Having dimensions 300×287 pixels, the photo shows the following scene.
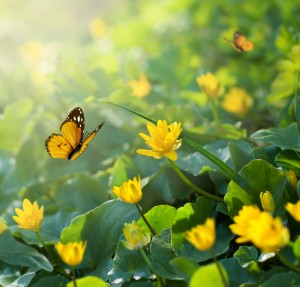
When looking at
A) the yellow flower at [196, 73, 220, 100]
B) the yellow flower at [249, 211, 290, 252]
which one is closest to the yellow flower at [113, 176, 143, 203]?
the yellow flower at [249, 211, 290, 252]

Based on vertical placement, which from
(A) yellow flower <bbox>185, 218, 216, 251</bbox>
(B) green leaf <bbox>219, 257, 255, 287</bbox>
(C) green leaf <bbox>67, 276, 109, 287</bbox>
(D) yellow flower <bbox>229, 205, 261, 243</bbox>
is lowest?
(B) green leaf <bbox>219, 257, 255, 287</bbox>

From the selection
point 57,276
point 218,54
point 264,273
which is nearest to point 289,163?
point 264,273

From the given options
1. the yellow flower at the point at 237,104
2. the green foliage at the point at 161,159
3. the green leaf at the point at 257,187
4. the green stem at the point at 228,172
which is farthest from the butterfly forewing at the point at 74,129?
the yellow flower at the point at 237,104

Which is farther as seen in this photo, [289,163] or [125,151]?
[125,151]

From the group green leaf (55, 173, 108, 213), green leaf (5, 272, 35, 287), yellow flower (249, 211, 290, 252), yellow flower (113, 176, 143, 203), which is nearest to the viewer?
yellow flower (249, 211, 290, 252)

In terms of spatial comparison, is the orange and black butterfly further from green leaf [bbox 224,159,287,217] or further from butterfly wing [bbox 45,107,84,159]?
green leaf [bbox 224,159,287,217]

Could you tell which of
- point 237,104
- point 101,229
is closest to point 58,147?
point 101,229

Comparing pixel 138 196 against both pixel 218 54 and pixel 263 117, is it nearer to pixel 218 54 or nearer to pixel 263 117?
pixel 263 117

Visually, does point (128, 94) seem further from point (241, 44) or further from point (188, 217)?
point (188, 217)
